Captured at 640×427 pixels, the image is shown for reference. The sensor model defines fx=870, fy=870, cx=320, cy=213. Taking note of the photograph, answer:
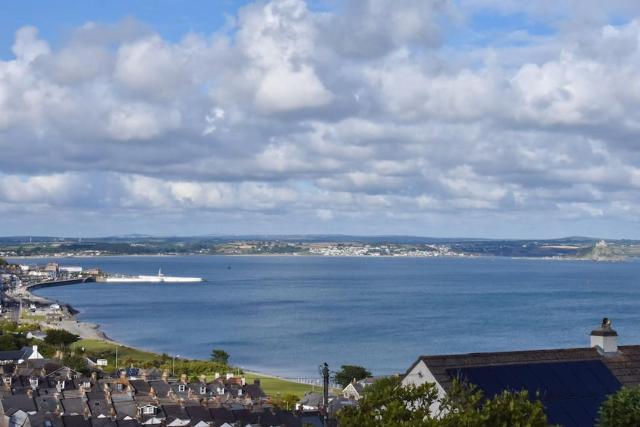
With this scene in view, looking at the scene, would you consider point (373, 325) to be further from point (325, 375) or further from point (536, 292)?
point (325, 375)

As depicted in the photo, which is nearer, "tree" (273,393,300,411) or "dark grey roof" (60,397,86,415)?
"dark grey roof" (60,397,86,415)

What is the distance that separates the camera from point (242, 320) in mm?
131625

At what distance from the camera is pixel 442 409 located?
1436 centimetres

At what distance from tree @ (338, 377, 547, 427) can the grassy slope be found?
45.9 metres

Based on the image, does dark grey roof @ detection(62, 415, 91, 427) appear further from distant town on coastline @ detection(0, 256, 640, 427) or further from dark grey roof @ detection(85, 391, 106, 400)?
dark grey roof @ detection(85, 391, 106, 400)

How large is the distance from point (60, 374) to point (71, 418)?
15886 millimetres

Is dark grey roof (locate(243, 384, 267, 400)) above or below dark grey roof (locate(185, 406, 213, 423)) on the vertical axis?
below

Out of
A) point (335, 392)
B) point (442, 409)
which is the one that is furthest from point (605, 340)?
point (335, 392)

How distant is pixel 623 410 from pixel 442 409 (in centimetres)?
309

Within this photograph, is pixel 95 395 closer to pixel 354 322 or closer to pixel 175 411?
pixel 175 411

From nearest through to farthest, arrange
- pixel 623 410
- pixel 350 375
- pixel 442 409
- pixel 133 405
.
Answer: pixel 442 409
pixel 623 410
pixel 133 405
pixel 350 375

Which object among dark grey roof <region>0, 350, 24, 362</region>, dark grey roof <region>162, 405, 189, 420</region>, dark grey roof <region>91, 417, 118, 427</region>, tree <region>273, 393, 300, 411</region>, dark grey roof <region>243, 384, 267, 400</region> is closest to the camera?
dark grey roof <region>91, 417, 118, 427</region>

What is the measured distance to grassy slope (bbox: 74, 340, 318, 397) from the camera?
2566 inches

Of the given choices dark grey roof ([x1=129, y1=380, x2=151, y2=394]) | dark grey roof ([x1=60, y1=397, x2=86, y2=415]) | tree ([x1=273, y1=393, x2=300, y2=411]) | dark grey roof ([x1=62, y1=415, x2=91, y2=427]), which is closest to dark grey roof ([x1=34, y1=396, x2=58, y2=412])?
dark grey roof ([x1=60, y1=397, x2=86, y2=415])
